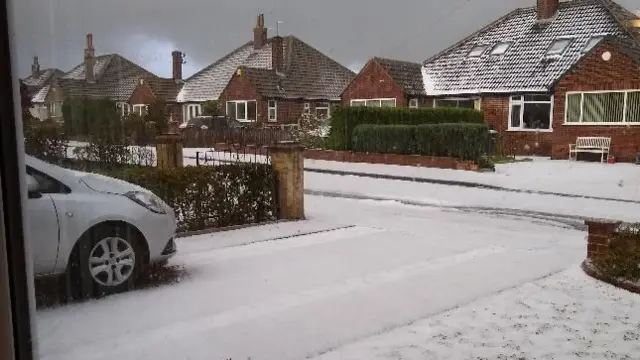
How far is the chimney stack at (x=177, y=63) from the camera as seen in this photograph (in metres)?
1.33

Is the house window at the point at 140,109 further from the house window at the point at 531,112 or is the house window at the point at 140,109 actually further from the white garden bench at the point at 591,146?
the white garden bench at the point at 591,146

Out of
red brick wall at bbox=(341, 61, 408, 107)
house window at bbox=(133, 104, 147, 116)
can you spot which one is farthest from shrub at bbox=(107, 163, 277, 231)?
red brick wall at bbox=(341, 61, 408, 107)

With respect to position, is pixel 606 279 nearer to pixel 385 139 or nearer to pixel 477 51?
pixel 477 51

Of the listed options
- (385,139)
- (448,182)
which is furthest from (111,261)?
(448,182)

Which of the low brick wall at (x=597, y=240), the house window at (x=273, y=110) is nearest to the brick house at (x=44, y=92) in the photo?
the house window at (x=273, y=110)

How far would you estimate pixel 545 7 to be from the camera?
1594mm

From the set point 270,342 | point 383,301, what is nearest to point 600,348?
point 383,301

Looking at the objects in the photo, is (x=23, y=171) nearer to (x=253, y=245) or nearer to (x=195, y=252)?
(x=195, y=252)

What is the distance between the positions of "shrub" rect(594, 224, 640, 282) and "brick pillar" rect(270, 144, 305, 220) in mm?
1287

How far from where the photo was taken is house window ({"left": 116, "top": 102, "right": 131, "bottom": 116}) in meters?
1.23

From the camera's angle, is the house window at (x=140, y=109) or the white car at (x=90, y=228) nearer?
the white car at (x=90, y=228)

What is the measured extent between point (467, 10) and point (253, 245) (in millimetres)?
1138

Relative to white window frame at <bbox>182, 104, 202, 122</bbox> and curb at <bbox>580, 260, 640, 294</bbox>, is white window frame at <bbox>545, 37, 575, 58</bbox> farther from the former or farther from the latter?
white window frame at <bbox>182, 104, 202, 122</bbox>

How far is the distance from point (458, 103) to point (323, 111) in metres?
0.53
